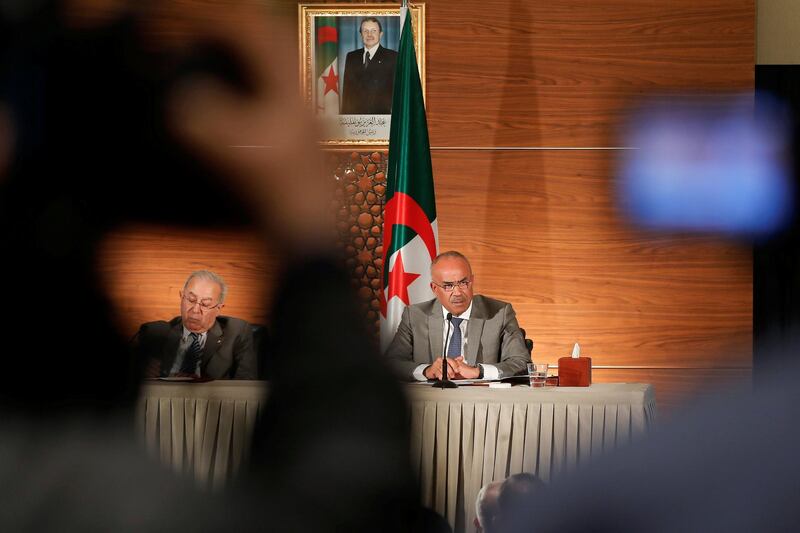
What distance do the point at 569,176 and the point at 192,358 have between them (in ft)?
18.1

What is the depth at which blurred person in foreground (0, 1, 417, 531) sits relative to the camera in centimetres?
23

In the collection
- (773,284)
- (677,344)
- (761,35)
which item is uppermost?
(761,35)

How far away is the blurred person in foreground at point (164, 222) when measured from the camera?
9.0 inches

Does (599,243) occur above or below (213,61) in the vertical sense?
above

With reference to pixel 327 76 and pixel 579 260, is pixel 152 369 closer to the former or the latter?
pixel 327 76

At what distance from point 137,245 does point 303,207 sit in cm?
5

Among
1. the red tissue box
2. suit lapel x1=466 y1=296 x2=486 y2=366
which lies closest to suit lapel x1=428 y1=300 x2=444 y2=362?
suit lapel x1=466 y1=296 x2=486 y2=366

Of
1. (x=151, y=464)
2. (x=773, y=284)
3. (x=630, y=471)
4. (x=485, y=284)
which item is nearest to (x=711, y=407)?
(x=630, y=471)

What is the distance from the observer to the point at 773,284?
5.73 meters

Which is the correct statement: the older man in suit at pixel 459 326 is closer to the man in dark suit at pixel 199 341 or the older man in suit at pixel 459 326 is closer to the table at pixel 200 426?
the man in dark suit at pixel 199 341

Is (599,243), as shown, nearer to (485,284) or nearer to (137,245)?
(485,284)

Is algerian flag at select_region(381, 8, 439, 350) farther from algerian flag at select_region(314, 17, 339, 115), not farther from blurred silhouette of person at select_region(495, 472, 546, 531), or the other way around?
blurred silhouette of person at select_region(495, 472, 546, 531)

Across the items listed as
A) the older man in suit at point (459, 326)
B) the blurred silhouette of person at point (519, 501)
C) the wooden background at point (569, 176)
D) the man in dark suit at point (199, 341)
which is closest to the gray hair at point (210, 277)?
the man in dark suit at point (199, 341)

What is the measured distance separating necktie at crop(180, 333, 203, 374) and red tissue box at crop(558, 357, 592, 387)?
3.09 m
